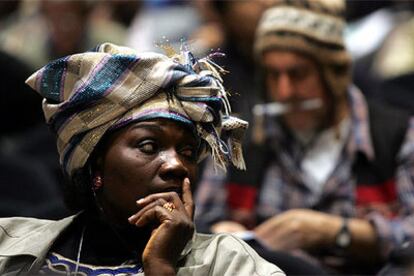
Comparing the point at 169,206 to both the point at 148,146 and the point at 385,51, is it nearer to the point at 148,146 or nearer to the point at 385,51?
the point at 148,146

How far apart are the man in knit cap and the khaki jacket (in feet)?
3.83

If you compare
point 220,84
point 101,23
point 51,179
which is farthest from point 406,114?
point 101,23

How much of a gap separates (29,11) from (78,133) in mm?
4308

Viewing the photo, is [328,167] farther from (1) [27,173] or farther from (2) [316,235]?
(1) [27,173]

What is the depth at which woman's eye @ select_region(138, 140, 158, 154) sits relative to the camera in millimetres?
2436

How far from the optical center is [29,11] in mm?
6684

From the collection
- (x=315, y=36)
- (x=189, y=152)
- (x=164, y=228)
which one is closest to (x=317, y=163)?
(x=315, y=36)

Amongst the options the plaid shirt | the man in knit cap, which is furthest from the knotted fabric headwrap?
the plaid shirt

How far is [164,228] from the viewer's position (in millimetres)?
2367

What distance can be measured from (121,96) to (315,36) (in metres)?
1.74

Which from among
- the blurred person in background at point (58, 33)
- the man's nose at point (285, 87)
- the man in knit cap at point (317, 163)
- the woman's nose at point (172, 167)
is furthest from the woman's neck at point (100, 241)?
the blurred person in background at point (58, 33)

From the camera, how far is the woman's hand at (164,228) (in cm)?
234

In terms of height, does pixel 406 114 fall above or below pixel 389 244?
above

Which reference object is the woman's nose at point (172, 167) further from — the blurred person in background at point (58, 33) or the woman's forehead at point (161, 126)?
the blurred person in background at point (58, 33)
